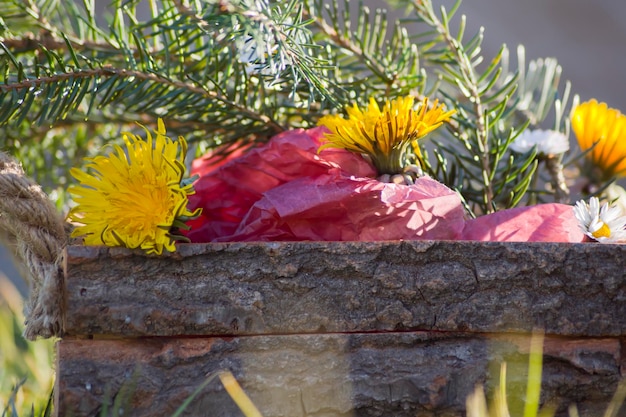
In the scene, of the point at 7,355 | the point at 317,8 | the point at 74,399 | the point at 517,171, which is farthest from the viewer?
the point at 7,355

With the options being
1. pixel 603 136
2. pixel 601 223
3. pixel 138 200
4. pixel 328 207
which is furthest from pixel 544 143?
pixel 138 200

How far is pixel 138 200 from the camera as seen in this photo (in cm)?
50

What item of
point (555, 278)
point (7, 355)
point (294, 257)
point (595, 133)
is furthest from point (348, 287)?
point (7, 355)

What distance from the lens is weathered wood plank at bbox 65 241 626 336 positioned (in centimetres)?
49

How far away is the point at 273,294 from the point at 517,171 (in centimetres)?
30

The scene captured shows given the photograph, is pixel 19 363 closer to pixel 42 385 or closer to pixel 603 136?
pixel 42 385

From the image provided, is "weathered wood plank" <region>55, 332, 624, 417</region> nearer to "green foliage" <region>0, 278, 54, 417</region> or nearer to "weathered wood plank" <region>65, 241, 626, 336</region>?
"weathered wood plank" <region>65, 241, 626, 336</region>

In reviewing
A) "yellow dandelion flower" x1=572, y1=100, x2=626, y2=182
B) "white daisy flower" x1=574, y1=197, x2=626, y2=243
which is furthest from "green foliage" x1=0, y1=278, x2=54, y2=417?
"yellow dandelion flower" x1=572, y1=100, x2=626, y2=182

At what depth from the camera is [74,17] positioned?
0.77 m

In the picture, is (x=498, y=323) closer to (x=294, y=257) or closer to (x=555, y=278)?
(x=555, y=278)

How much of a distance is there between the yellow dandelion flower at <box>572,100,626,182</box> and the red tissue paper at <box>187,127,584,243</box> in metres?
0.21

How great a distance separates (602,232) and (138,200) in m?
0.38

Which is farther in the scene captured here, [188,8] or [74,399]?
[188,8]

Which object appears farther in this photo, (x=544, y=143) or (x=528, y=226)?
(x=544, y=143)
